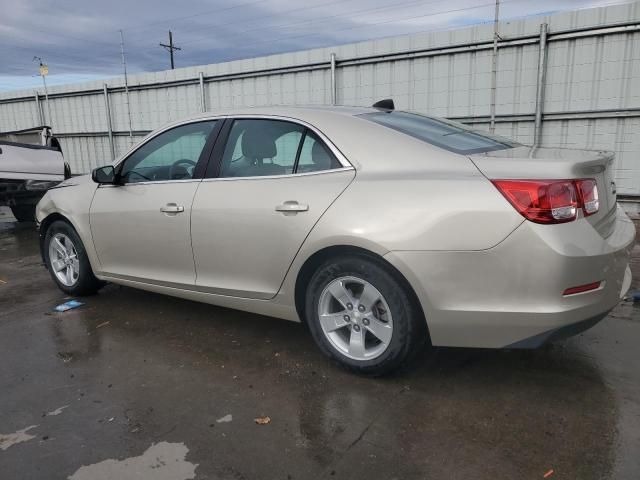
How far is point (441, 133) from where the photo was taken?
130 inches

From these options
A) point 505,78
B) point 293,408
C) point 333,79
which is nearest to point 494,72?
point 505,78

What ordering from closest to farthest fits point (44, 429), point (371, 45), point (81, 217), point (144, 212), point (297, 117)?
point (44, 429) < point (297, 117) < point (144, 212) < point (81, 217) < point (371, 45)

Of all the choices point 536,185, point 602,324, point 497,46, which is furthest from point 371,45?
point 536,185

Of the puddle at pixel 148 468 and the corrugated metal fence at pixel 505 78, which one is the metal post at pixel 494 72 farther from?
the puddle at pixel 148 468

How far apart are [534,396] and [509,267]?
837 mm

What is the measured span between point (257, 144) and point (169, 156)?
2.97 feet

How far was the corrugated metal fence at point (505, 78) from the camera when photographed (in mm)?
7727

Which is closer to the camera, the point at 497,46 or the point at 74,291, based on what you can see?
the point at 74,291

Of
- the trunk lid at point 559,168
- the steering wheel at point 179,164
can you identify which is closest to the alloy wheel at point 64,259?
the steering wheel at point 179,164

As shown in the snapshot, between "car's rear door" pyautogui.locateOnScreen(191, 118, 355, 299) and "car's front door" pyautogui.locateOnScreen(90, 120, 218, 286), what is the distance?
15cm

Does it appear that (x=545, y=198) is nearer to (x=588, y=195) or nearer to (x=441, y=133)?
(x=588, y=195)

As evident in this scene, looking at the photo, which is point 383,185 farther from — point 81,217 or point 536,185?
point 81,217

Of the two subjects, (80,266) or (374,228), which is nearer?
(374,228)

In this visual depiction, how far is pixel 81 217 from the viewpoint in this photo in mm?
4469
